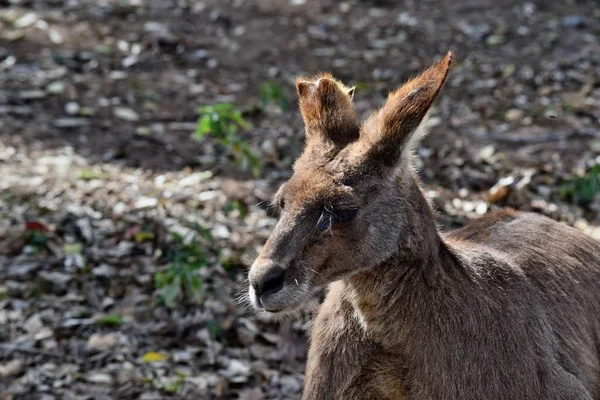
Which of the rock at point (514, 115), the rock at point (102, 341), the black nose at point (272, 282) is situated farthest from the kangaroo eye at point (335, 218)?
the rock at point (514, 115)

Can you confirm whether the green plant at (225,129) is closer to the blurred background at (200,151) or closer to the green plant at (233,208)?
the blurred background at (200,151)

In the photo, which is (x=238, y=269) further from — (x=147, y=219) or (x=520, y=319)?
(x=520, y=319)

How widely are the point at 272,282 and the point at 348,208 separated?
410 mm

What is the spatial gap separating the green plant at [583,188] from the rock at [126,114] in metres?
3.61

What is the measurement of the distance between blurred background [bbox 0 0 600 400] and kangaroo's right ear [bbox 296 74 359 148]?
5.41ft

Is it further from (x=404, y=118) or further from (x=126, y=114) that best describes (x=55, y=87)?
(x=404, y=118)

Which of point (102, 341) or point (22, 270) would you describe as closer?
point (102, 341)

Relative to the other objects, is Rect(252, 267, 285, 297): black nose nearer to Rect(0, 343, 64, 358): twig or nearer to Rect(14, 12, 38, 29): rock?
Rect(0, 343, 64, 358): twig

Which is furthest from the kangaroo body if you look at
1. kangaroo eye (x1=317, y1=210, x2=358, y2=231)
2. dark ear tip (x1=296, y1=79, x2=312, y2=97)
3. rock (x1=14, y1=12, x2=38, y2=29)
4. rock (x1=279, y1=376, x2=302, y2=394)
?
rock (x1=14, y1=12, x2=38, y2=29)

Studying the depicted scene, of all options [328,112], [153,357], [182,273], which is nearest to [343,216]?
[328,112]

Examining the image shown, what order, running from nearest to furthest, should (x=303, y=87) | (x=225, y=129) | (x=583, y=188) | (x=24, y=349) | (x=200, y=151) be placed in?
(x=303, y=87) → (x=24, y=349) → (x=225, y=129) → (x=583, y=188) → (x=200, y=151)

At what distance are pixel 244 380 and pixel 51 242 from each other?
1636mm

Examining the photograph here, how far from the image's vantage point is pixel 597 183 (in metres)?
6.52

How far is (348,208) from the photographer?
338cm
